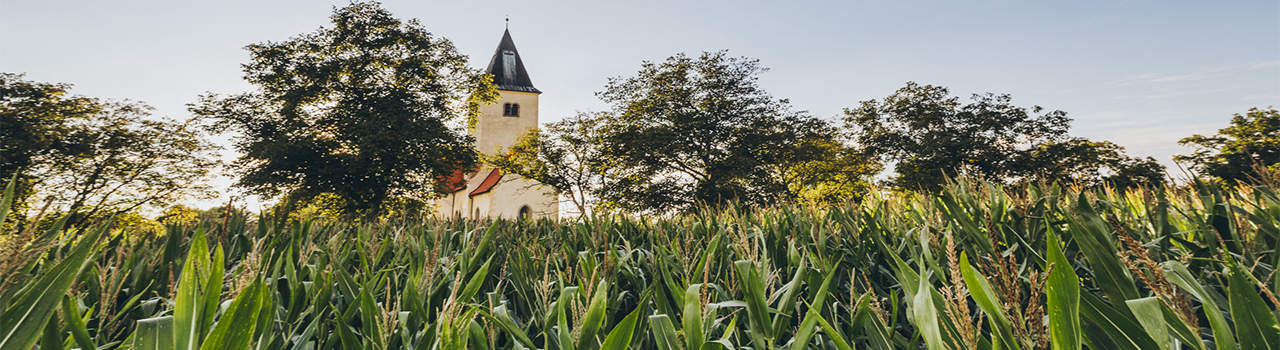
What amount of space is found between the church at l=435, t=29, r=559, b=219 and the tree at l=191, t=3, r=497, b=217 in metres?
16.9

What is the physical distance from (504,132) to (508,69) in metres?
7.56

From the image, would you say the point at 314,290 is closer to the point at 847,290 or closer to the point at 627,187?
the point at 847,290

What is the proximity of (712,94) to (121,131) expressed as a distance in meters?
25.2

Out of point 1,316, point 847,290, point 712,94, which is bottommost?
point 847,290

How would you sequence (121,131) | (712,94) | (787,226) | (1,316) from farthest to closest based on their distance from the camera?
(712,94) → (121,131) → (787,226) → (1,316)

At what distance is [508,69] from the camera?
4581cm

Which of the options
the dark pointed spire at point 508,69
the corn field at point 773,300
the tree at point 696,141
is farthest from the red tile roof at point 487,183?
the corn field at point 773,300

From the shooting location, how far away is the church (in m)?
39.9

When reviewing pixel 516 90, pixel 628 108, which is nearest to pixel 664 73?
pixel 628 108

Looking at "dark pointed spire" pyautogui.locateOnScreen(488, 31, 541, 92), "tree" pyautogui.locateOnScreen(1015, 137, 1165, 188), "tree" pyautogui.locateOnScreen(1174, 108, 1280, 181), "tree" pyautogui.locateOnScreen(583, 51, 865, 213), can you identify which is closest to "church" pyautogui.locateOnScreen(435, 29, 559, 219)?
"dark pointed spire" pyautogui.locateOnScreen(488, 31, 541, 92)

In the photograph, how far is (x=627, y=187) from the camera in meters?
24.9

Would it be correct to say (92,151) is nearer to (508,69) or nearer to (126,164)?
(126,164)

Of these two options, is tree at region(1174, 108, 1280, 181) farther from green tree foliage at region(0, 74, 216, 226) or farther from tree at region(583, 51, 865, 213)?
green tree foliage at region(0, 74, 216, 226)

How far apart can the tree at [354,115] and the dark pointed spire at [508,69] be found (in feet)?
76.6
